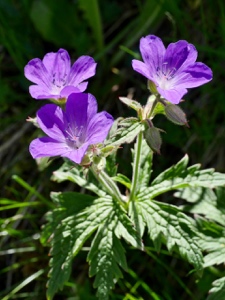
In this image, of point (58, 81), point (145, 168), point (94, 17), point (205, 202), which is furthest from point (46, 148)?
point (94, 17)

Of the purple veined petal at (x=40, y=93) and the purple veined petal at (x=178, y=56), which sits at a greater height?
the purple veined petal at (x=40, y=93)

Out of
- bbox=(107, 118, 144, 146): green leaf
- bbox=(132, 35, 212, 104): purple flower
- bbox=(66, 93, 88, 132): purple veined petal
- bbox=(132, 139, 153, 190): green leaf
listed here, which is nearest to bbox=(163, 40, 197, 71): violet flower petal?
bbox=(132, 35, 212, 104): purple flower

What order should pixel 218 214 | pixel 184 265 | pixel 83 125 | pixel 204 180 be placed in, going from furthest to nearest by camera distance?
pixel 184 265 → pixel 218 214 → pixel 204 180 → pixel 83 125

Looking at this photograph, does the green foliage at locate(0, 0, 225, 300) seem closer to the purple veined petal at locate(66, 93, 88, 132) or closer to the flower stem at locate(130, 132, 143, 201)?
the flower stem at locate(130, 132, 143, 201)

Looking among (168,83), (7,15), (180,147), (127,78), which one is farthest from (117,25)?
(168,83)

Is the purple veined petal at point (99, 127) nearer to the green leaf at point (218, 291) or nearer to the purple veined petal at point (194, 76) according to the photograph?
the purple veined petal at point (194, 76)

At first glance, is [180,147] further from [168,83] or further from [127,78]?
[168,83]

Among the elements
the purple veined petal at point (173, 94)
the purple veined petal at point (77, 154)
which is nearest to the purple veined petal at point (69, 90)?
the purple veined petal at point (77, 154)
